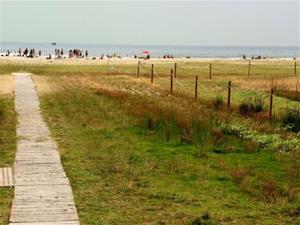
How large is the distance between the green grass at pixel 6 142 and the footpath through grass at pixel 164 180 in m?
1.02

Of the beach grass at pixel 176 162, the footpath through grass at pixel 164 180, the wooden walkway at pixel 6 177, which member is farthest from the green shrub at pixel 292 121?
the wooden walkway at pixel 6 177

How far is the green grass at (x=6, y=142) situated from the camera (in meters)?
8.39

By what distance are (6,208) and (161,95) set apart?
17.2 metres

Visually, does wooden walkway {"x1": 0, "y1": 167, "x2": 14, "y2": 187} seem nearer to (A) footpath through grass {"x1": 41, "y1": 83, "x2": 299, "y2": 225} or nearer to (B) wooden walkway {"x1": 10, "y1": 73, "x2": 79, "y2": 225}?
(B) wooden walkway {"x1": 10, "y1": 73, "x2": 79, "y2": 225}

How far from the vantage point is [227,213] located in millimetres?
8359

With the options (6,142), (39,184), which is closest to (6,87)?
(6,142)

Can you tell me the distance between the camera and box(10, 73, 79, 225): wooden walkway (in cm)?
792

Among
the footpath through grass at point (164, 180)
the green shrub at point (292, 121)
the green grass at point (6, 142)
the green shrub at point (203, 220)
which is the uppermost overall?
the green shrub at point (292, 121)

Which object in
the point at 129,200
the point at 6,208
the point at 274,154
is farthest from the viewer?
the point at 274,154

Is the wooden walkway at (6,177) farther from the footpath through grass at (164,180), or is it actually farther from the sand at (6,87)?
the sand at (6,87)

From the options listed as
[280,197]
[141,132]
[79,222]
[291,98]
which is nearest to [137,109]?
[141,132]

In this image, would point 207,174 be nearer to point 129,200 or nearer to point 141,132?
point 129,200

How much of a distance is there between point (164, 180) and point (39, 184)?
215 centimetres

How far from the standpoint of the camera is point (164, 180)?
10.2 meters
